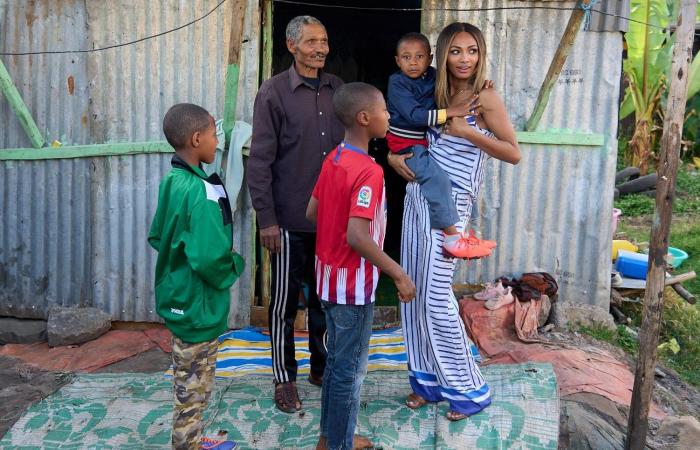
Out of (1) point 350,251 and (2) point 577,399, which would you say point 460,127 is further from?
(2) point 577,399

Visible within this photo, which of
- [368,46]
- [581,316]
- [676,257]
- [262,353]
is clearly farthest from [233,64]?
[676,257]

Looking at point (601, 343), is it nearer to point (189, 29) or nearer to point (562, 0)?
point (562, 0)

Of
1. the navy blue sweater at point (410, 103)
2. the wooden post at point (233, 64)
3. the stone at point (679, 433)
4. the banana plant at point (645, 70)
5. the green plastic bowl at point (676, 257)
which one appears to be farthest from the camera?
the banana plant at point (645, 70)

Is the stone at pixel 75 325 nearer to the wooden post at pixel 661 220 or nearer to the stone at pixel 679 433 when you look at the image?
the wooden post at pixel 661 220

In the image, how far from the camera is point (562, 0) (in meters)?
5.06

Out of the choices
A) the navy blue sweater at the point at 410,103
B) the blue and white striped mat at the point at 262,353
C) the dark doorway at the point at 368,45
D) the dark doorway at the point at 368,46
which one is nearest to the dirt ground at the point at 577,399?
the blue and white striped mat at the point at 262,353

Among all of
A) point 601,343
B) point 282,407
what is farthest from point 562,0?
point 282,407

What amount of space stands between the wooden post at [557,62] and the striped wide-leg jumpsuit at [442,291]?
1.22 m

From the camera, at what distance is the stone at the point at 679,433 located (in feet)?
12.2

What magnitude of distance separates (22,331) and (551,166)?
443cm

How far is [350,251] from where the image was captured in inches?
120

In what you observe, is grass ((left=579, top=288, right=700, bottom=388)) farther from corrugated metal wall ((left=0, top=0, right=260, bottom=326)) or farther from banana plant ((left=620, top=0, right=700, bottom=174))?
banana plant ((left=620, top=0, right=700, bottom=174))

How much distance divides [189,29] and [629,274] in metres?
4.26

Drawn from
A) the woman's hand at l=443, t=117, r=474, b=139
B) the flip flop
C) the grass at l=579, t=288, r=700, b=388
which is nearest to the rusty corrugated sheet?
the woman's hand at l=443, t=117, r=474, b=139
